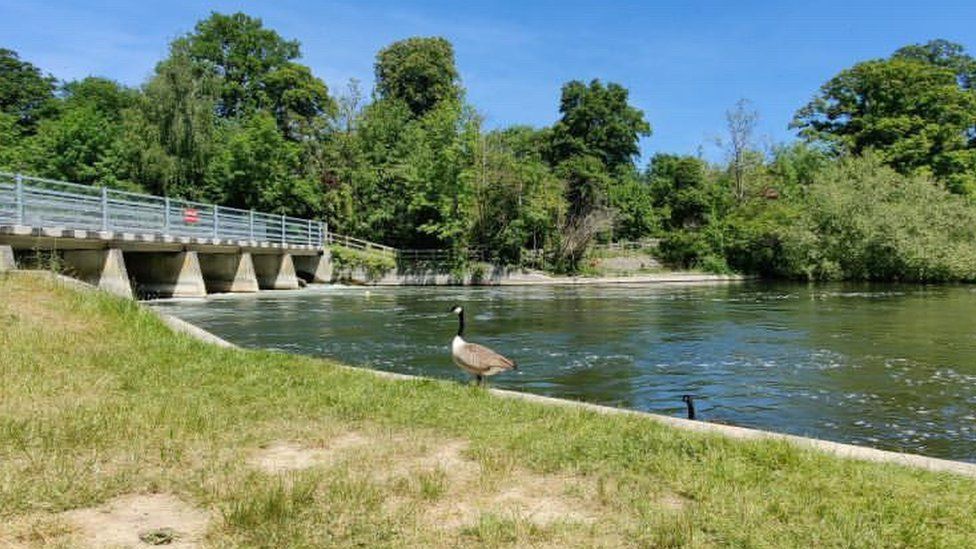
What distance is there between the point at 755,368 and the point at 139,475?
1336 cm

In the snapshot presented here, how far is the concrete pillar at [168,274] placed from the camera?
36.0 m

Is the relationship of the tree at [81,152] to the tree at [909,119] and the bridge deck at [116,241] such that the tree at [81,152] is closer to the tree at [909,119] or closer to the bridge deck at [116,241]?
the bridge deck at [116,241]

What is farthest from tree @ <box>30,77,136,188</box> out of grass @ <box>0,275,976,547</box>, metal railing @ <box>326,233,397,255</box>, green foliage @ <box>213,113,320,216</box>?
grass @ <box>0,275,976,547</box>

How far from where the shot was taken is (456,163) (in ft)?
192

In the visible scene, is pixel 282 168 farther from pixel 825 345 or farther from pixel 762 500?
pixel 762 500

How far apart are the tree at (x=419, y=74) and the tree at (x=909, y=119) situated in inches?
1623

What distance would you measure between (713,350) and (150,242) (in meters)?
23.9

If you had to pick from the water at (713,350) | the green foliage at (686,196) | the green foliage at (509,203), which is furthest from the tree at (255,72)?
the water at (713,350)

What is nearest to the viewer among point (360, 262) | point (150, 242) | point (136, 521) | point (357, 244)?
point (136, 521)

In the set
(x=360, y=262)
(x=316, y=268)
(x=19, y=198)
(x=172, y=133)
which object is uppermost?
(x=172, y=133)

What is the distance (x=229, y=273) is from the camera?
139 feet

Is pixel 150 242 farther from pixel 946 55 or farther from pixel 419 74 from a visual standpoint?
pixel 946 55

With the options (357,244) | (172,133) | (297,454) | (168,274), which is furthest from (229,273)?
(297,454)

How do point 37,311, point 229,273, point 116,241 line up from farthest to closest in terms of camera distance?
point 229,273
point 116,241
point 37,311
